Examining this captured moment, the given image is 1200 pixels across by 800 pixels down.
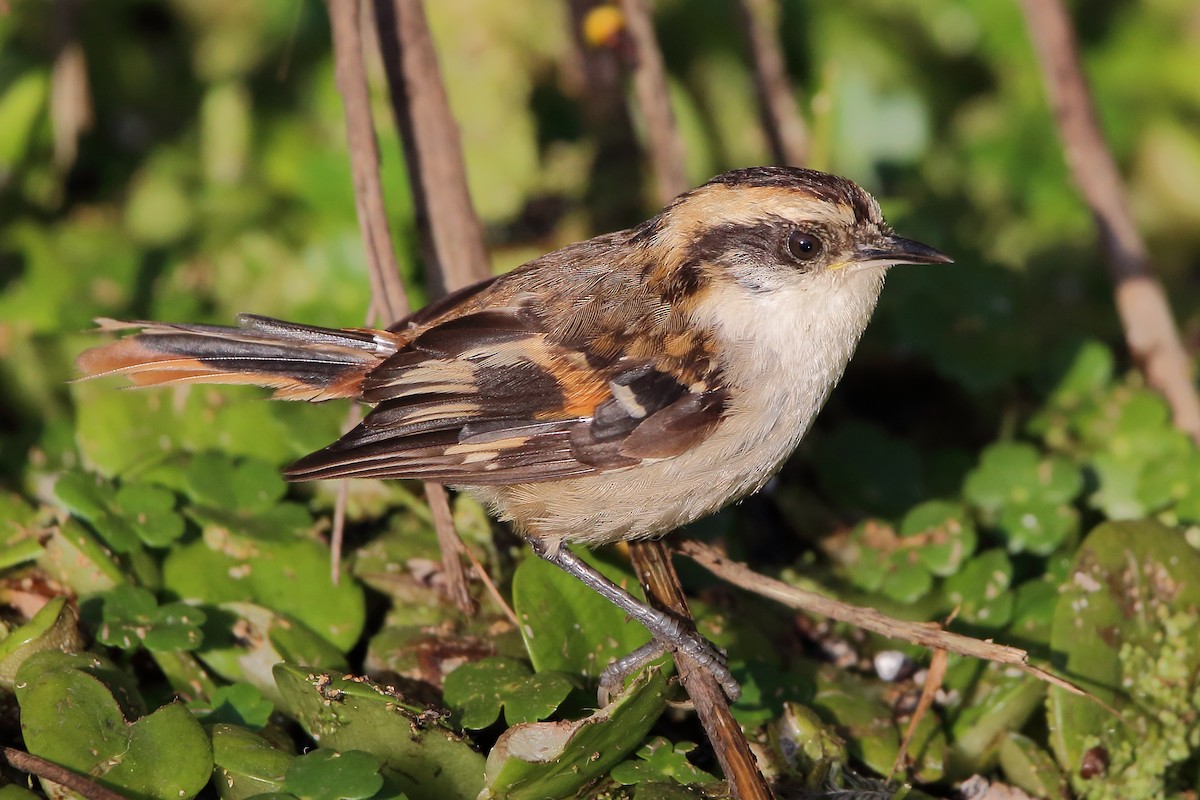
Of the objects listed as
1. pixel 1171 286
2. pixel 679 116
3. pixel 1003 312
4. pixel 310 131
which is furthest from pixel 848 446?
pixel 310 131

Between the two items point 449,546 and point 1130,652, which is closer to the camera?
point 1130,652

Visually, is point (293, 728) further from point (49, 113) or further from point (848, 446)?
point (49, 113)

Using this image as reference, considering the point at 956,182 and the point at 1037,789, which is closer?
the point at 1037,789

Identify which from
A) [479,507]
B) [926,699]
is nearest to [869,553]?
[926,699]

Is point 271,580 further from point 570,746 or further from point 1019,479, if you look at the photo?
point 1019,479

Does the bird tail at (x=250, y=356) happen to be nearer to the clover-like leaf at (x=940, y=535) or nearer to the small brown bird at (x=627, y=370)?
the small brown bird at (x=627, y=370)

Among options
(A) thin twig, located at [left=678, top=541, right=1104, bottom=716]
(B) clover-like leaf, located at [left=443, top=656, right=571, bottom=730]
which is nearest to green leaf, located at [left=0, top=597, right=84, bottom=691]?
(B) clover-like leaf, located at [left=443, top=656, right=571, bottom=730]

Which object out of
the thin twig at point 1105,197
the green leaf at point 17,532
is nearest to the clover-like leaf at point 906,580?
the thin twig at point 1105,197
